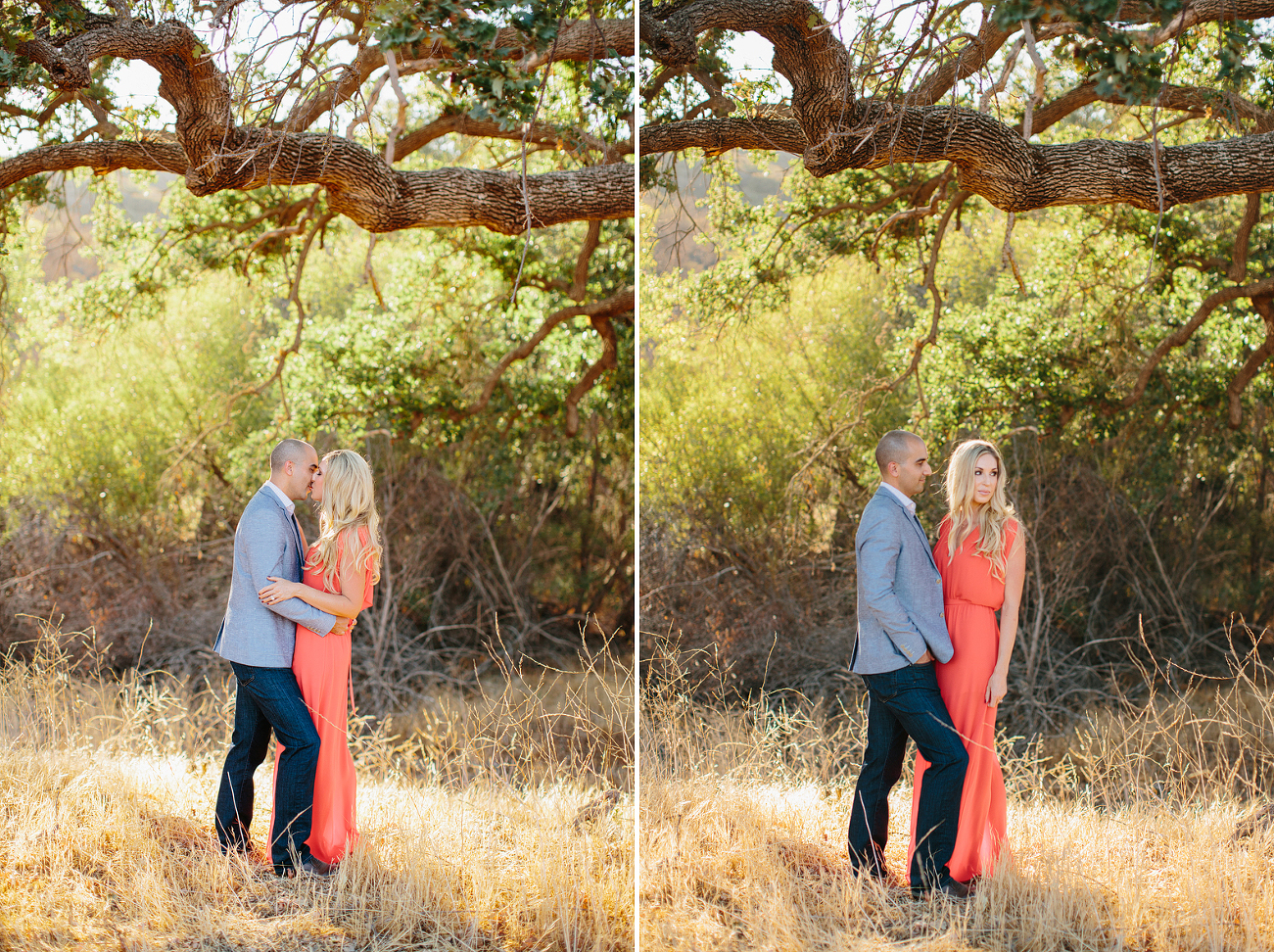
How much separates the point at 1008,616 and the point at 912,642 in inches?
13.4

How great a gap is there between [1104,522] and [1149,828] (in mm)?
3685

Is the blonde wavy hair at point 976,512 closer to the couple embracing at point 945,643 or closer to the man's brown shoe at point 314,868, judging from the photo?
the couple embracing at point 945,643

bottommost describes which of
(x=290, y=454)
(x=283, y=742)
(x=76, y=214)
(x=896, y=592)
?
(x=283, y=742)

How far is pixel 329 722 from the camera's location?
3441 millimetres

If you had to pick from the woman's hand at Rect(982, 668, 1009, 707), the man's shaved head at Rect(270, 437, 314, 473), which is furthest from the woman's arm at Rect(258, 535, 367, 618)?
the woman's hand at Rect(982, 668, 1009, 707)

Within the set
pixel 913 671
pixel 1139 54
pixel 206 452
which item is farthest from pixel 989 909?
pixel 206 452

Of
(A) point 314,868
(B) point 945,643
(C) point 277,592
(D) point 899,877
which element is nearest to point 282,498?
(C) point 277,592

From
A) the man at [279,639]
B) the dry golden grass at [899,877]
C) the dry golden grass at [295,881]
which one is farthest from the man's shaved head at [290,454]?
the dry golden grass at [899,877]

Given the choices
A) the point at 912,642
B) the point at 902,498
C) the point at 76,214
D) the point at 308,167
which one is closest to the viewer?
the point at 912,642

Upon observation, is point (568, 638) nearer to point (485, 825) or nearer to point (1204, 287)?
point (485, 825)

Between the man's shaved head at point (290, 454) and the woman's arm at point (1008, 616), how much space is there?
235 centimetres

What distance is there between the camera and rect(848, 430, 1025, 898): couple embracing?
10.2 ft

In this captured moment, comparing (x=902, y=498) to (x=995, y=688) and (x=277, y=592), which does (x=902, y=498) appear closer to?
(x=995, y=688)

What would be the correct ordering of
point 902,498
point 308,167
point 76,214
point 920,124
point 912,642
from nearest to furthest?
point 912,642 → point 902,498 → point 920,124 → point 308,167 → point 76,214
